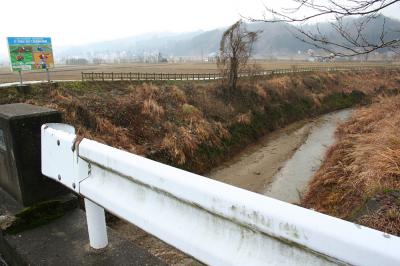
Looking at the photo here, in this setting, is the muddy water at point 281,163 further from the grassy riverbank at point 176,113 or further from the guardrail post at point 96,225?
the guardrail post at point 96,225

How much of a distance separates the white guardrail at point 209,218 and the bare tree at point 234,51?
21.4 metres

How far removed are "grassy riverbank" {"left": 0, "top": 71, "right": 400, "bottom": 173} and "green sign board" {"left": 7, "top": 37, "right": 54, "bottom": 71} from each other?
6.45ft

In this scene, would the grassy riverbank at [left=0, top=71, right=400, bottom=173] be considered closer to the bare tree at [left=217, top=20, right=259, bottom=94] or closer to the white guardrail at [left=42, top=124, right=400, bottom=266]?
the bare tree at [left=217, top=20, right=259, bottom=94]

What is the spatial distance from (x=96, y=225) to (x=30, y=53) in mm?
18908

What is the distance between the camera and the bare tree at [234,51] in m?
22.7

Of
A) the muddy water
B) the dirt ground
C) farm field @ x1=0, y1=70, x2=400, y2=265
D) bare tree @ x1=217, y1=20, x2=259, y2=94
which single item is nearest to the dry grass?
the muddy water

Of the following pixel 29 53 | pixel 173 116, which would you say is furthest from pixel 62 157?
pixel 29 53

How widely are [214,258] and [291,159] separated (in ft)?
51.3

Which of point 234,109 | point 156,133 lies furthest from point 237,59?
point 156,133

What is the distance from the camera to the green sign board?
17453 mm

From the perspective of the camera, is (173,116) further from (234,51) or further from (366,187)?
(366,187)

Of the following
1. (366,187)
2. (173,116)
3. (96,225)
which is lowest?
(173,116)

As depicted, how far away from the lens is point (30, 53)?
1816cm

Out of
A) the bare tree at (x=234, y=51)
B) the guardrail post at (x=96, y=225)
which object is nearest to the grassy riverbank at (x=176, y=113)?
the bare tree at (x=234, y=51)
